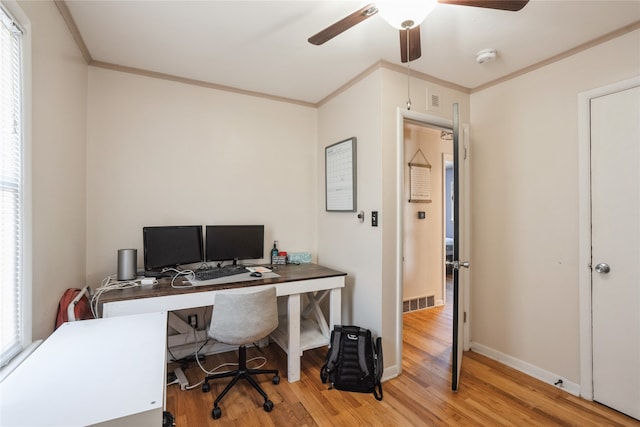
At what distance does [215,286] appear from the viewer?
6.98 ft

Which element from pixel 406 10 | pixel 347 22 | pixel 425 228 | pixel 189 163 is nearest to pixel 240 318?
pixel 189 163

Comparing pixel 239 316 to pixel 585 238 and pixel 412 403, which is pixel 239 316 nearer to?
pixel 412 403

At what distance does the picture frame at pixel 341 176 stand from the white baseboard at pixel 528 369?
1.78 metres

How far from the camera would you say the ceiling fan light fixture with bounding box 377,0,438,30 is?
50.4 inches

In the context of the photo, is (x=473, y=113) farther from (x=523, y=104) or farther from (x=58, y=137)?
(x=58, y=137)

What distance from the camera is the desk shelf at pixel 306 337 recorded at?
2.49 meters

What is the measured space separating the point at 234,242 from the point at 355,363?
56.8 inches

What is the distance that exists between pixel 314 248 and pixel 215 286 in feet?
4.49

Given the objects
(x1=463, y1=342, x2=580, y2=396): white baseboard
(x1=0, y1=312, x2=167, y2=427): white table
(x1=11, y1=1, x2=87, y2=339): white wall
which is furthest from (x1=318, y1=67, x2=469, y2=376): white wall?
(x1=11, y1=1, x2=87, y2=339): white wall

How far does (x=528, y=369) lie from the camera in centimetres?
244

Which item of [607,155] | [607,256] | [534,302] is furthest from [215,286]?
[607,155]

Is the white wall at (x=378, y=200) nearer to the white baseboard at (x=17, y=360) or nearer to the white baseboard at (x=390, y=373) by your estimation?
the white baseboard at (x=390, y=373)

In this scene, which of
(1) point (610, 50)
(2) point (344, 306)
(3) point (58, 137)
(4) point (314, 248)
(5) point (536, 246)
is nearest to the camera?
(3) point (58, 137)

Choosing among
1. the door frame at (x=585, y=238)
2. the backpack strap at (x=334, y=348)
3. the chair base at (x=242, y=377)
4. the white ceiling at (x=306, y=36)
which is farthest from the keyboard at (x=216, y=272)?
the door frame at (x=585, y=238)
